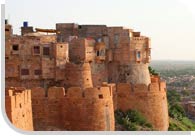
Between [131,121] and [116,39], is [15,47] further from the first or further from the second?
[131,121]

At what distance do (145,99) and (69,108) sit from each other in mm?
3561

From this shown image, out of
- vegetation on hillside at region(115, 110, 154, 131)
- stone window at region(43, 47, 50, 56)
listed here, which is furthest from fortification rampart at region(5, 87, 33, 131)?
vegetation on hillside at region(115, 110, 154, 131)

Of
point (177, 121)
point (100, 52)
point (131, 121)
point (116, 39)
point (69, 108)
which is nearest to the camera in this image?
point (69, 108)

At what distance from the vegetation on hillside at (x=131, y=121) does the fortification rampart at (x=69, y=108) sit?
176 cm

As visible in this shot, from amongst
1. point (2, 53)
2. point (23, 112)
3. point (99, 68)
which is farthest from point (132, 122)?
point (2, 53)

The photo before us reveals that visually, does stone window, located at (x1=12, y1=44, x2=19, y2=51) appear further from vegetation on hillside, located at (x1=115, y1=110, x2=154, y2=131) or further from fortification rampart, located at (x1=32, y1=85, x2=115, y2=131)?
vegetation on hillside, located at (x1=115, y1=110, x2=154, y2=131)

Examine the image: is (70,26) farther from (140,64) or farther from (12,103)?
(12,103)

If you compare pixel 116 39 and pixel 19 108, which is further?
pixel 116 39

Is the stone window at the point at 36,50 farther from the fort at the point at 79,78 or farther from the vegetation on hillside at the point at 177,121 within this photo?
the vegetation on hillside at the point at 177,121

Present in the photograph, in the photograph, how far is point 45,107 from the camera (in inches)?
700

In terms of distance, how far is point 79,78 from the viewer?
19.2 meters

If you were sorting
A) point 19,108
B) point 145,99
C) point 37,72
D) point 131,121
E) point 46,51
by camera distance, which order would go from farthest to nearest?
point 145,99 → point 131,121 → point 46,51 → point 37,72 → point 19,108

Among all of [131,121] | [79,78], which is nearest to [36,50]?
[79,78]

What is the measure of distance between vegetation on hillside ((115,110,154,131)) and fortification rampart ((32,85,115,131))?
1.76m
